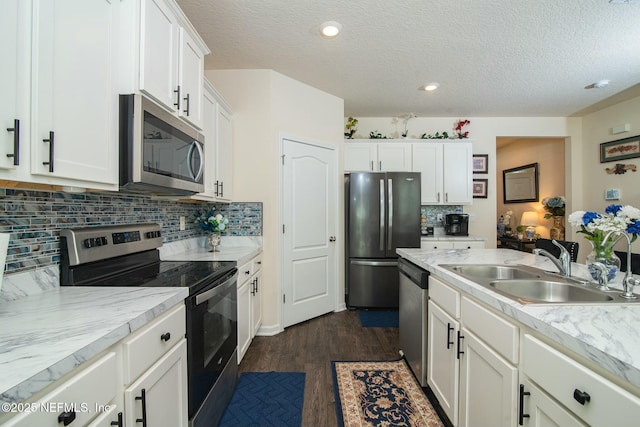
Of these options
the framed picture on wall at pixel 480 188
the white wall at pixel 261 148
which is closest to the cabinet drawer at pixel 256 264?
the white wall at pixel 261 148

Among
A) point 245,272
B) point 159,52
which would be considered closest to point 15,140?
point 159,52

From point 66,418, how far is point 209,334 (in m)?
0.84

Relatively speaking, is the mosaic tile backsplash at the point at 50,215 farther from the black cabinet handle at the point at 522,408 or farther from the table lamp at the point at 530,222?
the table lamp at the point at 530,222

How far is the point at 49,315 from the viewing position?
33.3 inches

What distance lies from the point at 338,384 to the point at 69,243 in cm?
179

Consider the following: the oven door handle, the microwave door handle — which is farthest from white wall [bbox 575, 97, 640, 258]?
the microwave door handle

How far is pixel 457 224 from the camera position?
12.8 ft

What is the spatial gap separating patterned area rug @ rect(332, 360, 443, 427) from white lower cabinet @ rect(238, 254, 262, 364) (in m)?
0.74

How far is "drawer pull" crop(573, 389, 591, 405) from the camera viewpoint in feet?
2.29

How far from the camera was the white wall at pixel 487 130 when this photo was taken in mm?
4152

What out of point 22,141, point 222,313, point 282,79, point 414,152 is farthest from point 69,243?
point 414,152

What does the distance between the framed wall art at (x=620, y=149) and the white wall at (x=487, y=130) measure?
0.38 meters

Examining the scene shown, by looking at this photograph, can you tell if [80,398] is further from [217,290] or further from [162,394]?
[217,290]

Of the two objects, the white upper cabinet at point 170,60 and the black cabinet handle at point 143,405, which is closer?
the black cabinet handle at point 143,405
